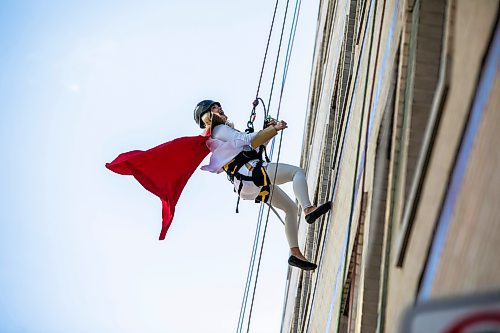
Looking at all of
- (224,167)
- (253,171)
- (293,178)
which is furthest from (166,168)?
(293,178)

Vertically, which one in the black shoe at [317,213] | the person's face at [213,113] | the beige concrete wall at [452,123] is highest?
the person's face at [213,113]

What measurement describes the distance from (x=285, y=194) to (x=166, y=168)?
1482 millimetres

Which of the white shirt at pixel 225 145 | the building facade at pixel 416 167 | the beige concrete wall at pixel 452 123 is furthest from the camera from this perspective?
the white shirt at pixel 225 145

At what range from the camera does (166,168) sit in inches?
409

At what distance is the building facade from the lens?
9.21 feet

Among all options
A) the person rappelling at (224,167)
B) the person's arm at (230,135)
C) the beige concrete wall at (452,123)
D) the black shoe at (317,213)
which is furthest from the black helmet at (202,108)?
the beige concrete wall at (452,123)

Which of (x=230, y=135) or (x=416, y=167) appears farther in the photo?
(x=230, y=135)

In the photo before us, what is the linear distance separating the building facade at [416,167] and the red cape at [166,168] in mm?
1910

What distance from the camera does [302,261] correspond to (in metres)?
9.30

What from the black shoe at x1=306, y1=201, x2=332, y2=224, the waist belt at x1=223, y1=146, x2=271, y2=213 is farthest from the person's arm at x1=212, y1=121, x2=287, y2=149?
the black shoe at x1=306, y1=201, x2=332, y2=224

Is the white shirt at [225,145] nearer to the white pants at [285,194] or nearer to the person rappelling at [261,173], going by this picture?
the person rappelling at [261,173]

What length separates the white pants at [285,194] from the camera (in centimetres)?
930

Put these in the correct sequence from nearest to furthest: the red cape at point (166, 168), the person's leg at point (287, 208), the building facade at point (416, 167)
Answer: the building facade at point (416, 167) < the person's leg at point (287, 208) < the red cape at point (166, 168)

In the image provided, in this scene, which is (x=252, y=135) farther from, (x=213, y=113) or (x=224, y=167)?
(x=213, y=113)
